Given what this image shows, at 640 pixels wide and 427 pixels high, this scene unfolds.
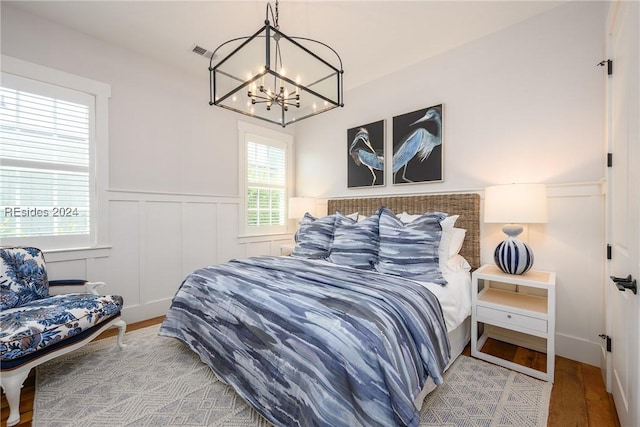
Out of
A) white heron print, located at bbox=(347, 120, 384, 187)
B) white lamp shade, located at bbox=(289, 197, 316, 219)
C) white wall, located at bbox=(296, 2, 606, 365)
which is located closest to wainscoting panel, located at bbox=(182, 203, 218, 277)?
white lamp shade, located at bbox=(289, 197, 316, 219)

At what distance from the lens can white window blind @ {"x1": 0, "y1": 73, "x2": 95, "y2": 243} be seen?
2.25 m

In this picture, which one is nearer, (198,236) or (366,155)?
(198,236)

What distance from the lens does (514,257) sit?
2113 millimetres

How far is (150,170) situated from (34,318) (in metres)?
1.72

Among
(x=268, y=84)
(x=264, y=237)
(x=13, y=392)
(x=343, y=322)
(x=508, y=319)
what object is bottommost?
(x=13, y=392)

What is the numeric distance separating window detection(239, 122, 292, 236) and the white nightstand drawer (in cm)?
289

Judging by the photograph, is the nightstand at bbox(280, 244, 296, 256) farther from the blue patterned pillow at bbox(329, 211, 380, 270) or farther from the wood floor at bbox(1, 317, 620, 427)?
the wood floor at bbox(1, 317, 620, 427)

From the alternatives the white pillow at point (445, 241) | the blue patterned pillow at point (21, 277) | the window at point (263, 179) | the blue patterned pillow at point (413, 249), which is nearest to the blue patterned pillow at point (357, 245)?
the blue patterned pillow at point (413, 249)

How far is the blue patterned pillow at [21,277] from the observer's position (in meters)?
1.95

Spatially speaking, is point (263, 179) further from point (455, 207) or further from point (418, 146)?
point (455, 207)

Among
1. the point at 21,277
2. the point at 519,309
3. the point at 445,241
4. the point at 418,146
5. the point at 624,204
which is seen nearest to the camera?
the point at 624,204

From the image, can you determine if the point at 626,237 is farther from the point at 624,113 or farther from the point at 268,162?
the point at 268,162

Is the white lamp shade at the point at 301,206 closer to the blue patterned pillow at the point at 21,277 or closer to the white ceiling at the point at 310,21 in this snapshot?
the white ceiling at the point at 310,21

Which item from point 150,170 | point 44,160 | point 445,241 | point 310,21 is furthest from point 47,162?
point 445,241
